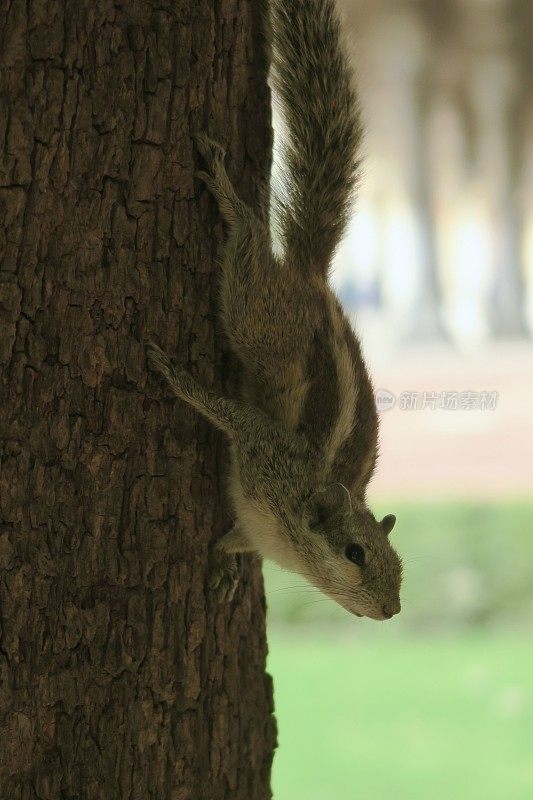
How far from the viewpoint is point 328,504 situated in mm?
1326

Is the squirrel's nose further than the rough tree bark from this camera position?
Yes

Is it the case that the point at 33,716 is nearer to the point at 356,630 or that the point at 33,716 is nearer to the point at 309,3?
the point at 309,3

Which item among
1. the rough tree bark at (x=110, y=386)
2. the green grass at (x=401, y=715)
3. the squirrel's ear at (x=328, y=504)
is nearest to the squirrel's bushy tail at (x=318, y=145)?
the rough tree bark at (x=110, y=386)

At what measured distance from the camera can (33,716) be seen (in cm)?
119

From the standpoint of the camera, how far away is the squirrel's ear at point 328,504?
1.32m

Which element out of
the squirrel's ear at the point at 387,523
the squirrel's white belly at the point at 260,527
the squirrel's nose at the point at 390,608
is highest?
the squirrel's ear at the point at 387,523

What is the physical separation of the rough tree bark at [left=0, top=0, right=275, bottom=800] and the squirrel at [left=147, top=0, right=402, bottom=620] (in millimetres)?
36

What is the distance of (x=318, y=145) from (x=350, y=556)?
0.68 m

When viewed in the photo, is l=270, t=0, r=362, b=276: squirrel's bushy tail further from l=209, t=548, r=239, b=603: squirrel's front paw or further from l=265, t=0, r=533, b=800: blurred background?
l=265, t=0, r=533, b=800: blurred background

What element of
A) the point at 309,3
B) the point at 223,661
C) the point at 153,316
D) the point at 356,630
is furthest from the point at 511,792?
the point at 309,3

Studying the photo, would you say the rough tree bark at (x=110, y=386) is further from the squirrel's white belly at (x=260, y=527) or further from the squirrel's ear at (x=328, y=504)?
the squirrel's ear at (x=328, y=504)

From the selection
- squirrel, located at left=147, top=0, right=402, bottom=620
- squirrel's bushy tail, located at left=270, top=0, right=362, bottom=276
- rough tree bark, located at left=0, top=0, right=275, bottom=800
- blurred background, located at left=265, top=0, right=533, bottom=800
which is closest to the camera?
rough tree bark, located at left=0, top=0, right=275, bottom=800

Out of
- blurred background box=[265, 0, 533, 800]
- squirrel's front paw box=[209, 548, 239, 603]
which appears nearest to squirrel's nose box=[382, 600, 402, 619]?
squirrel's front paw box=[209, 548, 239, 603]

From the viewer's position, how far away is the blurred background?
2350 mm
